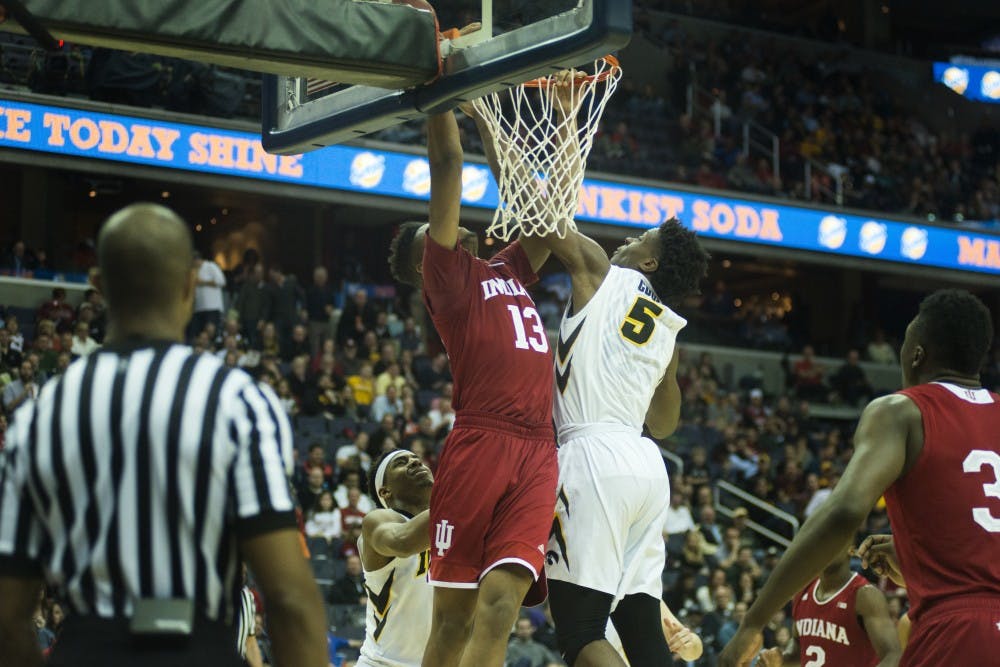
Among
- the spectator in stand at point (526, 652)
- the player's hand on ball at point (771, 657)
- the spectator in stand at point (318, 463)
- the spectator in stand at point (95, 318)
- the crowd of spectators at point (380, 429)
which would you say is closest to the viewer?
the player's hand on ball at point (771, 657)

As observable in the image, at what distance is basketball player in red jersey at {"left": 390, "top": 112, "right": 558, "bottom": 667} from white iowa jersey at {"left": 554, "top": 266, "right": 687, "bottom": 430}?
21 cm

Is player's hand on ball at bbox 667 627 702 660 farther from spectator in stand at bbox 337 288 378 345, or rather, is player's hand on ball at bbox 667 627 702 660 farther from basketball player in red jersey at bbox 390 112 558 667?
spectator in stand at bbox 337 288 378 345

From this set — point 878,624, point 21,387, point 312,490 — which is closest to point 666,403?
point 878,624

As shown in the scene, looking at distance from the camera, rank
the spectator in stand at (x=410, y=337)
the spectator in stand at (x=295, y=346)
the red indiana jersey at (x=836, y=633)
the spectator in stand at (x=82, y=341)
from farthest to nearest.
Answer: the spectator in stand at (x=410, y=337) → the spectator in stand at (x=295, y=346) → the spectator in stand at (x=82, y=341) → the red indiana jersey at (x=836, y=633)

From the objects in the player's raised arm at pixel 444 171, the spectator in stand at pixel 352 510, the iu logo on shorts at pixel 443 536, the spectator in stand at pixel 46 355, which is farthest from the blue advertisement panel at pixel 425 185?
the iu logo on shorts at pixel 443 536

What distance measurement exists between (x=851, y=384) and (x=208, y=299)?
11725 mm

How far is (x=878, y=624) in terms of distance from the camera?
6.26 m

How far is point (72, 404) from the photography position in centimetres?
281

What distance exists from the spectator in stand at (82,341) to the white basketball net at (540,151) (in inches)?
364

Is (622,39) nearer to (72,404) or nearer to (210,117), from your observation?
(72,404)

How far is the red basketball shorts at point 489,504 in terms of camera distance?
482 cm

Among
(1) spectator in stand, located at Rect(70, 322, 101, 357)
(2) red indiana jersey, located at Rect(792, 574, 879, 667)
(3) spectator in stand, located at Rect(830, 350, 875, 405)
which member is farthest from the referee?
(3) spectator in stand, located at Rect(830, 350, 875, 405)

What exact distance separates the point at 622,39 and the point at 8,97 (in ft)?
46.8

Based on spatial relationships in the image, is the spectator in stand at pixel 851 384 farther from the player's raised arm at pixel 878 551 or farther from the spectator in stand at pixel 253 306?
the player's raised arm at pixel 878 551
